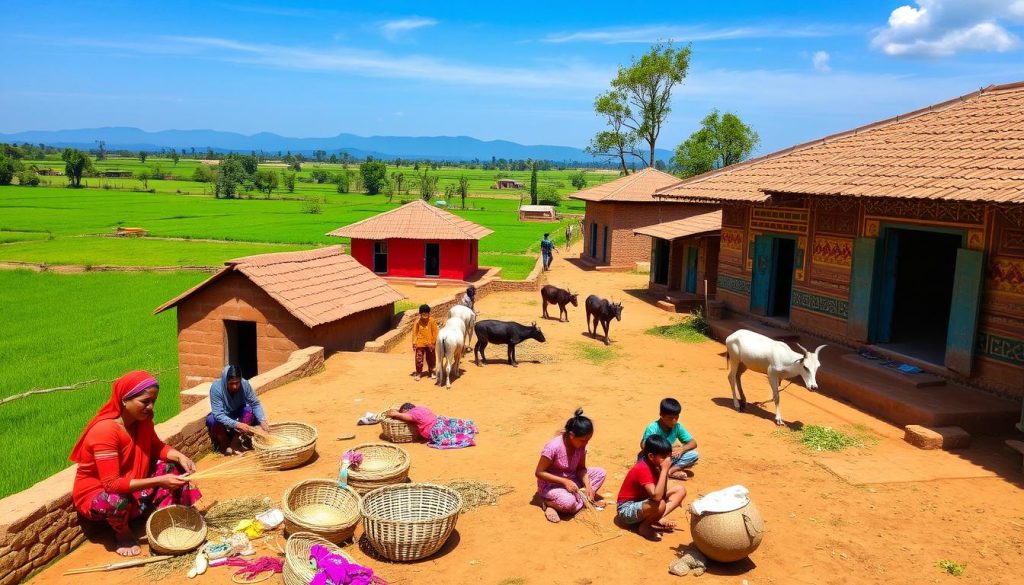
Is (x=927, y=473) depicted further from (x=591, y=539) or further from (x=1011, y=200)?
(x=591, y=539)

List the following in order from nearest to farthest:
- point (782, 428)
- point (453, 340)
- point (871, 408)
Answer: point (782, 428) < point (871, 408) < point (453, 340)

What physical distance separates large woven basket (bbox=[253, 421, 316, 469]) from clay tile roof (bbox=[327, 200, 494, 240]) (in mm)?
17179

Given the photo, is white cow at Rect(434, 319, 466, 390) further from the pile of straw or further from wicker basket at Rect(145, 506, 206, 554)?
wicker basket at Rect(145, 506, 206, 554)

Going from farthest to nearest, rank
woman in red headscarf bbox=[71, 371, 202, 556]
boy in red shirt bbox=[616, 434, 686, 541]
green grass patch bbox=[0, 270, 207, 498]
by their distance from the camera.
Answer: green grass patch bbox=[0, 270, 207, 498]
boy in red shirt bbox=[616, 434, 686, 541]
woman in red headscarf bbox=[71, 371, 202, 556]

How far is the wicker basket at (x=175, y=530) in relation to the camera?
5.81 metres

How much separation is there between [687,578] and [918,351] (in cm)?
910

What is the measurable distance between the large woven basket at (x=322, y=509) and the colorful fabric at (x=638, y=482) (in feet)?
7.98

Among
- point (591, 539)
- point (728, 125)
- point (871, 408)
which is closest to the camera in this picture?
point (591, 539)

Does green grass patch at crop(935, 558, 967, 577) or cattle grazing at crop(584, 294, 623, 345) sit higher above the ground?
cattle grazing at crop(584, 294, 623, 345)

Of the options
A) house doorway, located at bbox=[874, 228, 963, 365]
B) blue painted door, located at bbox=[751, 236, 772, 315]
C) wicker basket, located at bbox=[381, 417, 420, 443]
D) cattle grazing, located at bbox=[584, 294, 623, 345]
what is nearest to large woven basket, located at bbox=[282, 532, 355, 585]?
wicker basket, located at bbox=[381, 417, 420, 443]

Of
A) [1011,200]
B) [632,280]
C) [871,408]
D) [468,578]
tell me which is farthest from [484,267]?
[468,578]

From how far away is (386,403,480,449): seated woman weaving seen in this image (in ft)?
28.9

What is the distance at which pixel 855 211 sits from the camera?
13.4 metres

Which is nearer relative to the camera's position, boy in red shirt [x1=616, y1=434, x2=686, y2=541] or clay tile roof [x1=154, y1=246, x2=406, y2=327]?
boy in red shirt [x1=616, y1=434, x2=686, y2=541]
